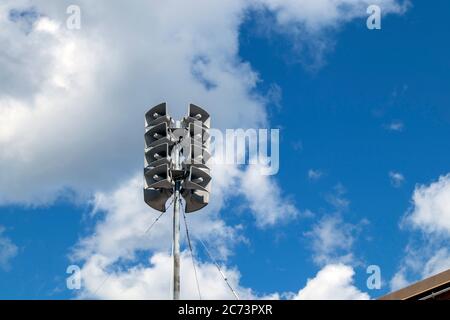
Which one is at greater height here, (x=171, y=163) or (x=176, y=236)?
(x=171, y=163)

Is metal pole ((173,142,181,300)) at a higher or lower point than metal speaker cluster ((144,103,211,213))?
lower

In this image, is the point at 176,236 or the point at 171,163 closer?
the point at 176,236

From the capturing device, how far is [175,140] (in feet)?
63.4

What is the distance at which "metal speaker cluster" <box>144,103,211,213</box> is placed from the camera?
62.0ft

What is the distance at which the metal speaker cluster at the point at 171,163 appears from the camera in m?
18.9

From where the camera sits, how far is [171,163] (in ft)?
63.5

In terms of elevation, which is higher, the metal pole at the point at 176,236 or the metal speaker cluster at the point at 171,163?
the metal speaker cluster at the point at 171,163

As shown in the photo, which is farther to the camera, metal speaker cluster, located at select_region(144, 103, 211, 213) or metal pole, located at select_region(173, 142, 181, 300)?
metal speaker cluster, located at select_region(144, 103, 211, 213)

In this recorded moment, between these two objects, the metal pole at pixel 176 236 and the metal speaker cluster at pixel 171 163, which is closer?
the metal pole at pixel 176 236
